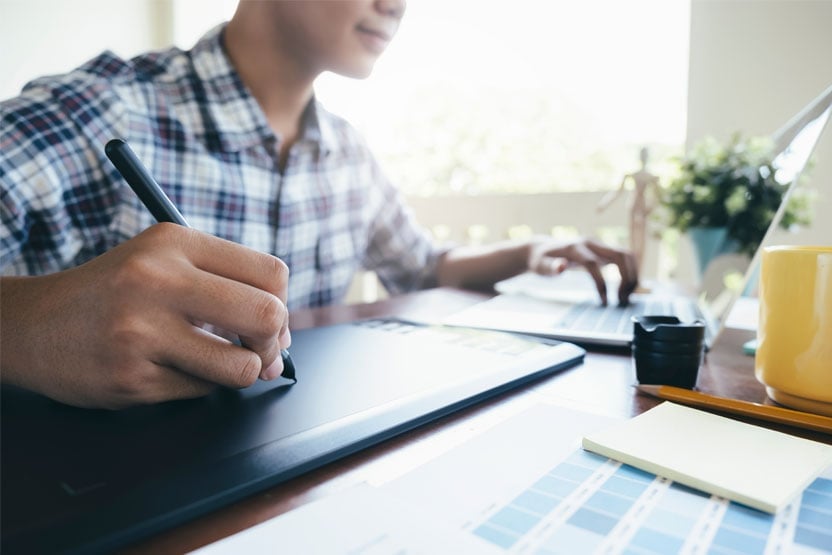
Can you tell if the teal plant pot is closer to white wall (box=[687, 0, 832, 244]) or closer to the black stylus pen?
white wall (box=[687, 0, 832, 244])

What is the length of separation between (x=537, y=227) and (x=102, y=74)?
111 centimetres

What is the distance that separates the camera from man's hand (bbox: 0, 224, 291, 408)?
0.25 meters

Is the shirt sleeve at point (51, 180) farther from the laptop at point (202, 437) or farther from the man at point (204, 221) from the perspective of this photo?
the laptop at point (202, 437)

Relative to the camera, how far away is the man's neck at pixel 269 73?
77cm

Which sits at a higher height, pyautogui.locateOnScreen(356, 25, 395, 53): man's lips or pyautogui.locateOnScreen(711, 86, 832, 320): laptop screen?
pyautogui.locateOnScreen(356, 25, 395, 53): man's lips

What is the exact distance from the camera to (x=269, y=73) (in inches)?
30.8

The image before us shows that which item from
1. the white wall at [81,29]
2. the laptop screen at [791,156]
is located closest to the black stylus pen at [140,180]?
the laptop screen at [791,156]

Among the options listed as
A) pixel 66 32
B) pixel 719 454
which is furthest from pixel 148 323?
pixel 66 32

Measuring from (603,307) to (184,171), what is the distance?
21.6 inches

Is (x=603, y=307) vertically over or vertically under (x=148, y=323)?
under

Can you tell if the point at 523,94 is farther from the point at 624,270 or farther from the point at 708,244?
the point at 624,270

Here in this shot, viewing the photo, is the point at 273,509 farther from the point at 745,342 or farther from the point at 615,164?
Answer: the point at 615,164

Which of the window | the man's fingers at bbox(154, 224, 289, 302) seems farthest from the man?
the window

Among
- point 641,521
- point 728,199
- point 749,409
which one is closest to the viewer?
point 641,521
